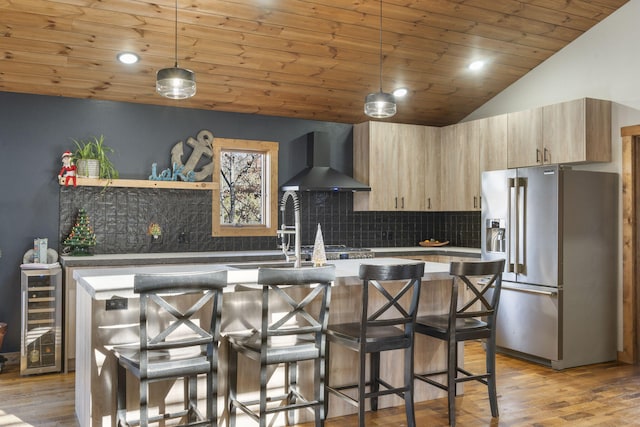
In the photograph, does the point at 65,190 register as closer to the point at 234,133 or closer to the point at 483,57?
the point at 234,133

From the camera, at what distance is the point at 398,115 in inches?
256

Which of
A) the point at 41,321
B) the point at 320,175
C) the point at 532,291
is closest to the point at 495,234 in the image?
the point at 532,291

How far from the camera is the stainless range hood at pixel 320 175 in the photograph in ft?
18.9

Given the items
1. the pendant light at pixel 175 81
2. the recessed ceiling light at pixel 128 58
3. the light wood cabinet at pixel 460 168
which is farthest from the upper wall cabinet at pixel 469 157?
the pendant light at pixel 175 81

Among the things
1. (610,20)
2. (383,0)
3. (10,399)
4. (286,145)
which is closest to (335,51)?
(383,0)

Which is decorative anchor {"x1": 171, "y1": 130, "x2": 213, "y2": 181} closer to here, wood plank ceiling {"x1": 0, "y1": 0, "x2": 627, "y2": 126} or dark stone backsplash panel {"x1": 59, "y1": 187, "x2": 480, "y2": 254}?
dark stone backsplash panel {"x1": 59, "y1": 187, "x2": 480, "y2": 254}

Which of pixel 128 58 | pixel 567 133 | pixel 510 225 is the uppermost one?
pixel 128 58

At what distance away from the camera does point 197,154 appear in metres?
5.59

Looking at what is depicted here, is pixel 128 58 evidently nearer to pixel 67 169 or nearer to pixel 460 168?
pixel 67 169

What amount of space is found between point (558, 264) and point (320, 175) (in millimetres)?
2486

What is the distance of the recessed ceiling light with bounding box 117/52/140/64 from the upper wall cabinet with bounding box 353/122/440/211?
2596 mm

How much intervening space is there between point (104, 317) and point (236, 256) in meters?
2.34

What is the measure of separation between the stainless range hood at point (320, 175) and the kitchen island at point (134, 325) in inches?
75.4

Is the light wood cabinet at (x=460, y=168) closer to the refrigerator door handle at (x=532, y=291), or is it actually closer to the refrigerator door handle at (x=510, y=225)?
the refrigerator door handle at (x=510, y=225)
